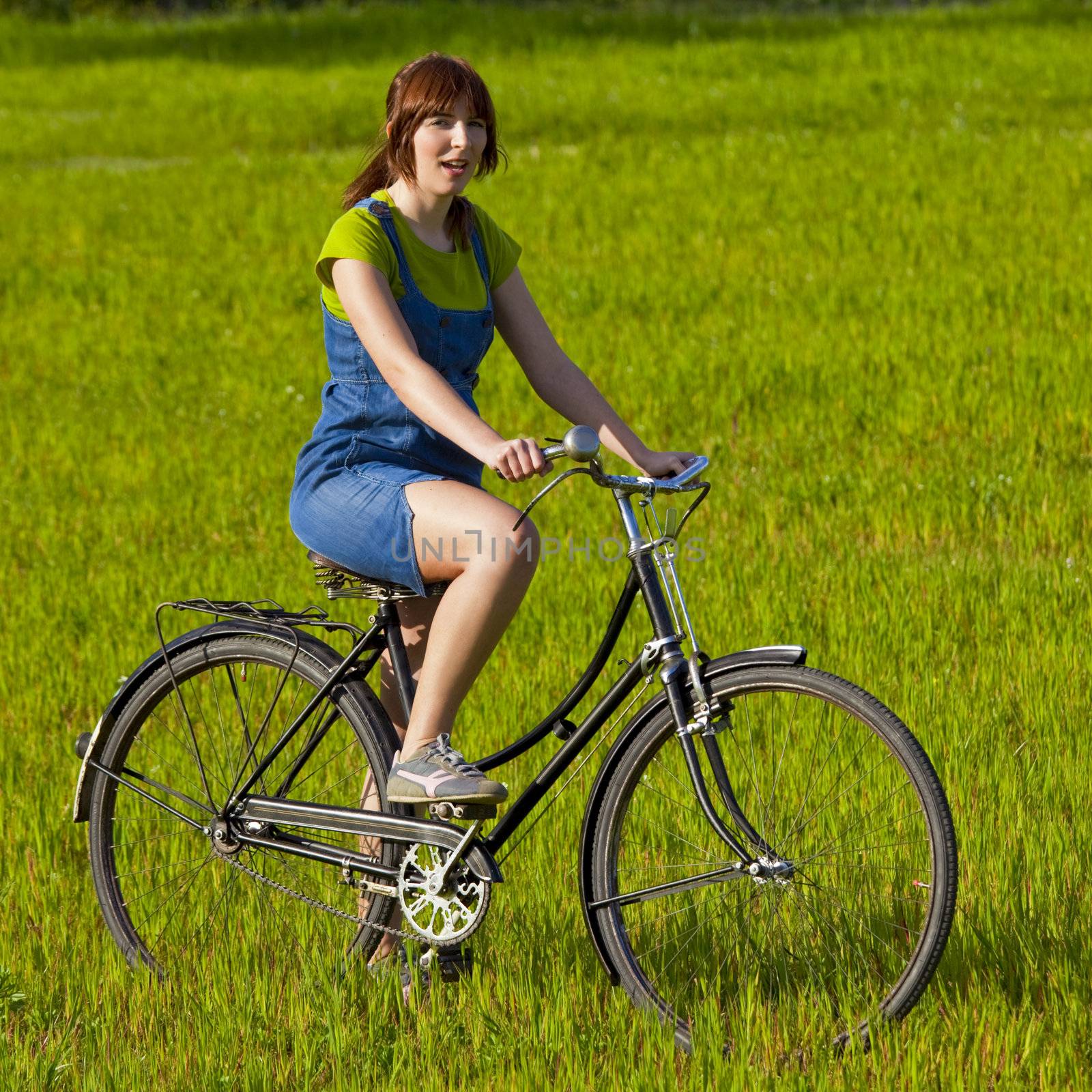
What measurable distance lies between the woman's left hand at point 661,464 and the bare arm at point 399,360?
1.29ft

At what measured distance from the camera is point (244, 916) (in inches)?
151

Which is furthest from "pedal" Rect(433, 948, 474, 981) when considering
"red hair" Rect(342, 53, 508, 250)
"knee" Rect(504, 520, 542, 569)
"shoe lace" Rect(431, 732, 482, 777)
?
"red hair" Rect(342, 53, 508, 250)

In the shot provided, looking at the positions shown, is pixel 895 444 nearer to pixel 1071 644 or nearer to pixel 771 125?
pixel 1071 644

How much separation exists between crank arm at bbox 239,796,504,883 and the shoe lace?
15 cm

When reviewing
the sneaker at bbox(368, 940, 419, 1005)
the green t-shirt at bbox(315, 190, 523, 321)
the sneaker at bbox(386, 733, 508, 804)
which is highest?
the green t-shirt at bbox(315, 190, 523, 321)

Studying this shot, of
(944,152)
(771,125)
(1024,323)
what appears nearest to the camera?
(1024,323)

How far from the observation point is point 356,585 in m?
3.68

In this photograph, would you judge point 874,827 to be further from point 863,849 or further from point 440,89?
point 440,89

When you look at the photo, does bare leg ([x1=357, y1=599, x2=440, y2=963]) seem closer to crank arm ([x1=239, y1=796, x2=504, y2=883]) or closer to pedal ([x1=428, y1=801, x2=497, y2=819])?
crank arm ([x1=239, y1=796, x2=504, y2=883])

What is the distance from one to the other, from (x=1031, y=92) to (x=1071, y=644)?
14446 millimetres

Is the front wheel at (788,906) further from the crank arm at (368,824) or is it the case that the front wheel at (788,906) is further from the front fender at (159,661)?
the front fender at (159,661)

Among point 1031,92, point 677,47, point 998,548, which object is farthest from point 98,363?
point 677,47

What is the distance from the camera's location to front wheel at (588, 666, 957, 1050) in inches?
119

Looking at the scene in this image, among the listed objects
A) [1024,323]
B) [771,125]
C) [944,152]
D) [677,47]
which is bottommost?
[1024,323]
